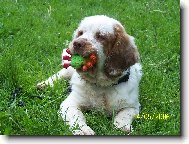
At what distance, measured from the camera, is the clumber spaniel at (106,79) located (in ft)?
20.2

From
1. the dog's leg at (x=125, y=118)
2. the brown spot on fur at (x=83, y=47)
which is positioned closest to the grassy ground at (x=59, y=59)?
the dog's leg at (x=125, y=118)

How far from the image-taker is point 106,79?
632 cm

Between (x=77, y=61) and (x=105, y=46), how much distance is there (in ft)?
1.10

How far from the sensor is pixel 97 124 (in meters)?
6.15

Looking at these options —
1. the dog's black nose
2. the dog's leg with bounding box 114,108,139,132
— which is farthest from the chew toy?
the dog's leg with bounding box 114,108,139,132

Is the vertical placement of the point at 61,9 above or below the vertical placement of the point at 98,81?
above

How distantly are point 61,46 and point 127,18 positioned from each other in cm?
130

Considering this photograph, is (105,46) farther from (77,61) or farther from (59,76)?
(59,76)

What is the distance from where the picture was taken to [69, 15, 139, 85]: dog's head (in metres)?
6.04

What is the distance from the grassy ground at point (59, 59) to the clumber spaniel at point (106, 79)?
123mm

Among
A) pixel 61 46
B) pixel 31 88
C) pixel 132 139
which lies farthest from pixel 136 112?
pixel 61 46

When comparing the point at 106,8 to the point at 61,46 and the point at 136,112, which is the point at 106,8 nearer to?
the point at 61,46

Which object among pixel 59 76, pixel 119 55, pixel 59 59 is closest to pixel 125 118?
pixel 119 55

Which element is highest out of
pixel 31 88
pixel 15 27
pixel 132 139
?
pixel 15 27
